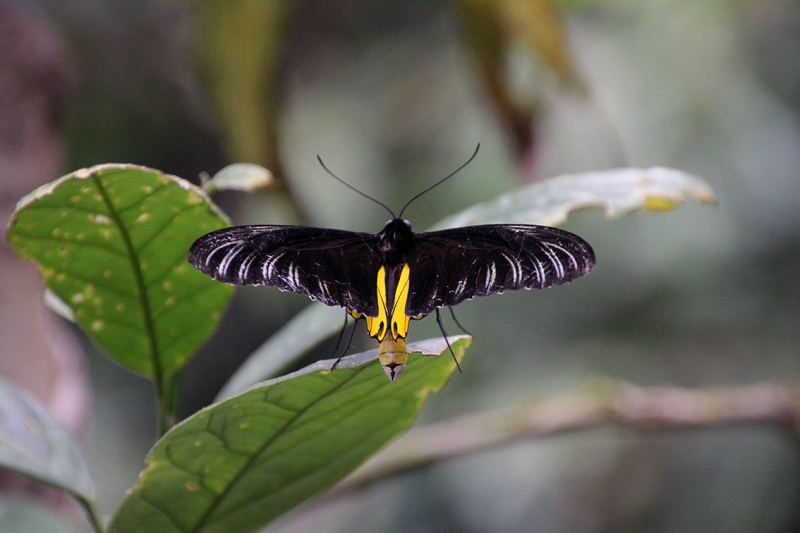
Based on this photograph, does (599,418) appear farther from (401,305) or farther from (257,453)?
(257,453)

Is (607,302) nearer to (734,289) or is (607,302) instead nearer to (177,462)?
(734,289)

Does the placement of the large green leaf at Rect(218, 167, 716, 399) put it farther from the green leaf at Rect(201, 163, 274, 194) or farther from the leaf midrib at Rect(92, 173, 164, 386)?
the green leaf at Rect(201, 163, 274, 194)

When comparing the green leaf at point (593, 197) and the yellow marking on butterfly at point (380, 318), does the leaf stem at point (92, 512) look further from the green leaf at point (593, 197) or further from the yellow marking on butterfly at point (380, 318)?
the green leaf at point (593, 197)

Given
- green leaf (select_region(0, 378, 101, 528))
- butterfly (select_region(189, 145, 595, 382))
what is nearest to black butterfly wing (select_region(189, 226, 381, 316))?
butterfly (select_region(189, 145, 595, 382))

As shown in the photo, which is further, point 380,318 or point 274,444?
point 380,318

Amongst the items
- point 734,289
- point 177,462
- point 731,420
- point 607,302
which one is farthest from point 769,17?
point 177,462

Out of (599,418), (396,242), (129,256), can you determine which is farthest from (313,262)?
(599,418)
